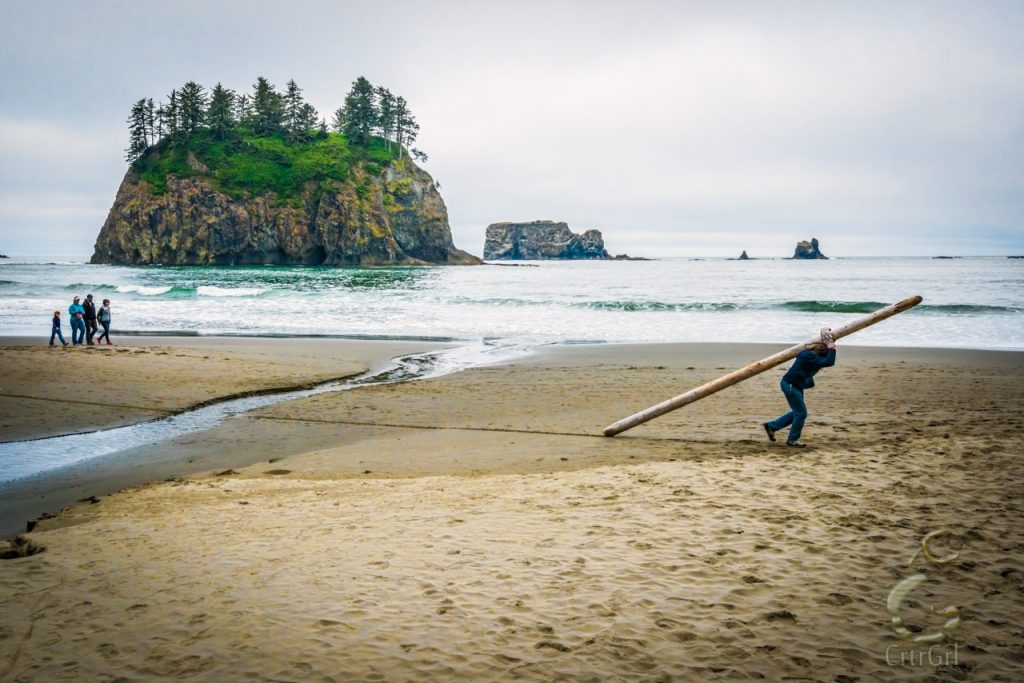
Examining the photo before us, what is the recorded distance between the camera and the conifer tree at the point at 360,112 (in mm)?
104688

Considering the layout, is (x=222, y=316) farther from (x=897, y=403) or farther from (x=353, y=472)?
(x=897, y=403)

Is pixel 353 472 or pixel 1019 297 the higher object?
pixel 1019 297

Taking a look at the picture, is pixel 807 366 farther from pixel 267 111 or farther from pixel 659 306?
pixel 267 111

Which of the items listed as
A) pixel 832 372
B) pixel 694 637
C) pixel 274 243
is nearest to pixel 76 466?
pixel 694 637

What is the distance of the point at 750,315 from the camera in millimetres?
33156

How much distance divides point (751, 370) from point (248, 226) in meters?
92.1

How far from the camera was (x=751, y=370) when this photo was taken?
355 inches

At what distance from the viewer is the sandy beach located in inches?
148


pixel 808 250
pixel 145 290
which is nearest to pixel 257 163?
pixel 145 290

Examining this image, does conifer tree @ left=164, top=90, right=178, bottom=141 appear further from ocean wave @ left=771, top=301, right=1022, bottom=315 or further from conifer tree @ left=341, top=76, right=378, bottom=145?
ocean wave @ left=771, top=301, right=1022, bottom=315

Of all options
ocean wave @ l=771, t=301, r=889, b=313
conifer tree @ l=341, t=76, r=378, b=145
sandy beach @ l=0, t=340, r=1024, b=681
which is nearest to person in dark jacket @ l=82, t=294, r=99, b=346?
sandy beach @ l=0, t=340, r=1024, b=681

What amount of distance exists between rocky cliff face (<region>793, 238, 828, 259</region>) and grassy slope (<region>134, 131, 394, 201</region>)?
132 m

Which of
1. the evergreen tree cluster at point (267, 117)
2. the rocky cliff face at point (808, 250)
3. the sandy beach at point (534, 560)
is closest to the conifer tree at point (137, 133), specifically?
the evergreen tree cluster at point (267, 117)

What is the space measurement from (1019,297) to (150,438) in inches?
1910
